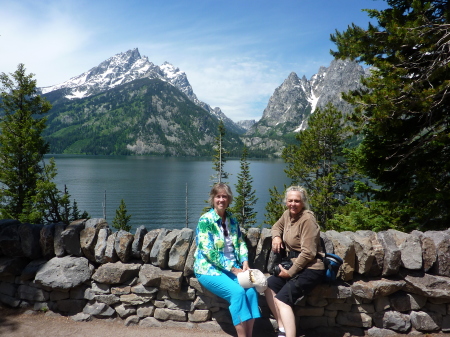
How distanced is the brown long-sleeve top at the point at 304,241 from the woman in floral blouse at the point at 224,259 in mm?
638

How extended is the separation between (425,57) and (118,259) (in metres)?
7.21

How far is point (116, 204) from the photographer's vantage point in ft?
177

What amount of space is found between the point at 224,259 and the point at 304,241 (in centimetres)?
112

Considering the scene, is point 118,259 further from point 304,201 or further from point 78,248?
point 304,201

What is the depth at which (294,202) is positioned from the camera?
12.8ft

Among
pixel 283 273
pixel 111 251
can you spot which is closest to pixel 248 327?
pixel 283 273

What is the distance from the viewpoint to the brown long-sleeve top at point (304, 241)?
141 inches

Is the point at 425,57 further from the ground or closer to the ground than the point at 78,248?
further from the ground

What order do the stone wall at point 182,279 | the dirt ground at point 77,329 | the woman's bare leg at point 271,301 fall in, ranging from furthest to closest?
the dirt ground at point 77,329
the stone wall at point 182,279
the woman's bare leg at point 271,301

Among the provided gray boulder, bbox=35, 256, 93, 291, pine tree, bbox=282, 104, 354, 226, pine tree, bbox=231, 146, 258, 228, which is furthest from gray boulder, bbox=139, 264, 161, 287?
pine tree, bbox=231, 146, 258, 228

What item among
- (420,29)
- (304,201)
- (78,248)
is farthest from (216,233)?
(420,29)

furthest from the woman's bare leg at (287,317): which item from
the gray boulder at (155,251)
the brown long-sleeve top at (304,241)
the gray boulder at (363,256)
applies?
the gray boulder at (155,251)

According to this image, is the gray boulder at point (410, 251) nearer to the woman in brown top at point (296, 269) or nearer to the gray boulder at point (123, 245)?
the woman in brown top at point (296, 269)

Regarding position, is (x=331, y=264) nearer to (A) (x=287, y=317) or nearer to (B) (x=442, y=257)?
(A) (x=287, y=317)
